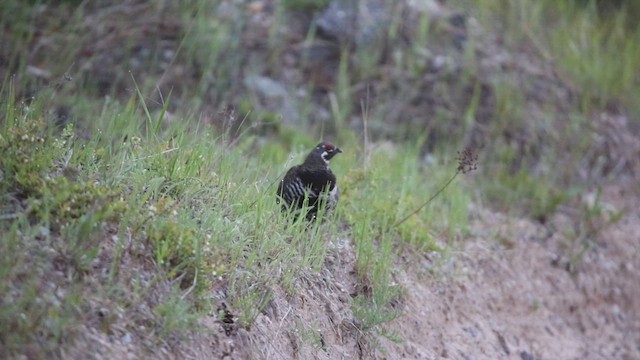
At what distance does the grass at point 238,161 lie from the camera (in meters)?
3.62

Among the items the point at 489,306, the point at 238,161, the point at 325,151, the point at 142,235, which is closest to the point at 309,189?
the point at 325,151

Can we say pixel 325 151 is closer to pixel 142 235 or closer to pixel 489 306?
pixel 489 306

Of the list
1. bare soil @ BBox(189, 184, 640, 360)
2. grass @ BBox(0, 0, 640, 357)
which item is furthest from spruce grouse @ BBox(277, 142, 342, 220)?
bare soil @ BBox(189, 184, 640, 360)

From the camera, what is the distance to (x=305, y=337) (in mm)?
4168

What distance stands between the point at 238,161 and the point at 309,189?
620mm

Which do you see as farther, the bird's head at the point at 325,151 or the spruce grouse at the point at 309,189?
the bird's head at the point at 325,151

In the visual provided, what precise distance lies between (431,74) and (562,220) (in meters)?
2.02

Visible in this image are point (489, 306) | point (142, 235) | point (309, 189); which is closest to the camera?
point (142, 235)

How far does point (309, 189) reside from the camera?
4941mm

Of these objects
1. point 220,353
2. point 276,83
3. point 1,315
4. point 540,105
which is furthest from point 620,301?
point 1,315

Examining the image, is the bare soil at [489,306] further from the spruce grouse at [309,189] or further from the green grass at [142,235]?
the spruce grouse at [309,189]

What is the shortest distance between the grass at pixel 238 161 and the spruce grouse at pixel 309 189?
0.10 meters

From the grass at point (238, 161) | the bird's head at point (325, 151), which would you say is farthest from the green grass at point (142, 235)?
the bird's head at point (325, 151)

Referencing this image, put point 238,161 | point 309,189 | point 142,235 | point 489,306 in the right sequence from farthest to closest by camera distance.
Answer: point 489,306
point 238,161
point 309,189
point 142,235
